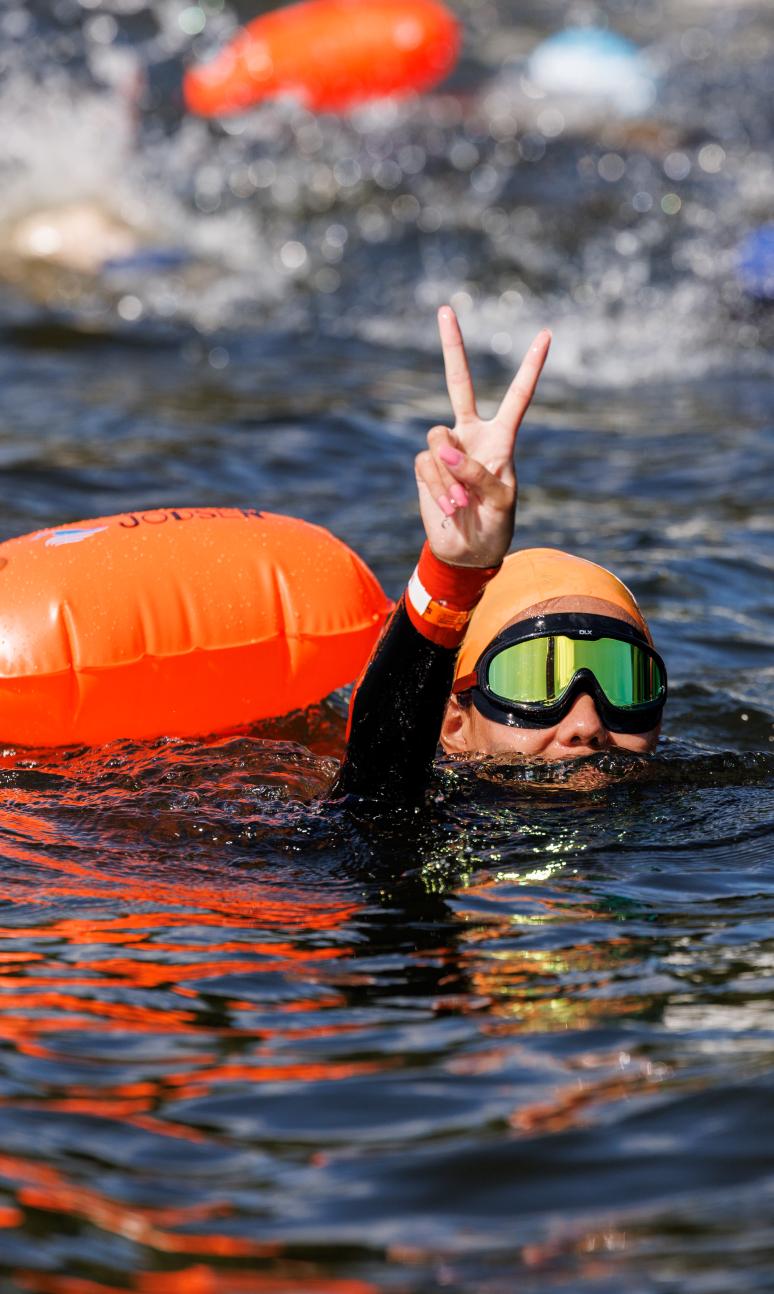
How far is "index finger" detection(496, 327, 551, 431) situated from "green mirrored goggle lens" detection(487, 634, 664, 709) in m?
1.09

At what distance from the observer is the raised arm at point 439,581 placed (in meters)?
3.81

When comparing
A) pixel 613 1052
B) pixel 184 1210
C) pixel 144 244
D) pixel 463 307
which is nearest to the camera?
pixel 184 1210

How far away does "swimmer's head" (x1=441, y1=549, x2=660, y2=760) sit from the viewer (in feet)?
15.7

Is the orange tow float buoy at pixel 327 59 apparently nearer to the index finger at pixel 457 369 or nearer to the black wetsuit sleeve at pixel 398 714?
the index finger at pixel 457 369

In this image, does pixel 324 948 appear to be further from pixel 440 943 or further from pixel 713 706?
pixel 713 706

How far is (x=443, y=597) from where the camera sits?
3.95 m

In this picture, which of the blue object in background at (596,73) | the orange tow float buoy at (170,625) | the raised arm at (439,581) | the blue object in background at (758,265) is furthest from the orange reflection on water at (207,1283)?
the blue object in background at (596,73)

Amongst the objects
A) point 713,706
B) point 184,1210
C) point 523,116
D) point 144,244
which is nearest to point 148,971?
point 184,1210

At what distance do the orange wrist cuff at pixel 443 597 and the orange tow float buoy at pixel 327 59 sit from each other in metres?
13.2

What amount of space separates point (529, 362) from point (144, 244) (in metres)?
10.9

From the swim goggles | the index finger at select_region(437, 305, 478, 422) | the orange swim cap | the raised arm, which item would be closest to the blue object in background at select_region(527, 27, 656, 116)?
the orange swim cap

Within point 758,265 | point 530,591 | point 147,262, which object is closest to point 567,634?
point 530,591

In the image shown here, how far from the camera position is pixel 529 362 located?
12.9 feet

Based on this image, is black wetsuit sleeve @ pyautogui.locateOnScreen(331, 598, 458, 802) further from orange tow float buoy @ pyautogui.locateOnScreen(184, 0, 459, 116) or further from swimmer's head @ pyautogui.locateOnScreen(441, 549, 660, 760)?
orange tow float buoy @ pyautogui.locateOnScreen(184, 0, 459, 116)
